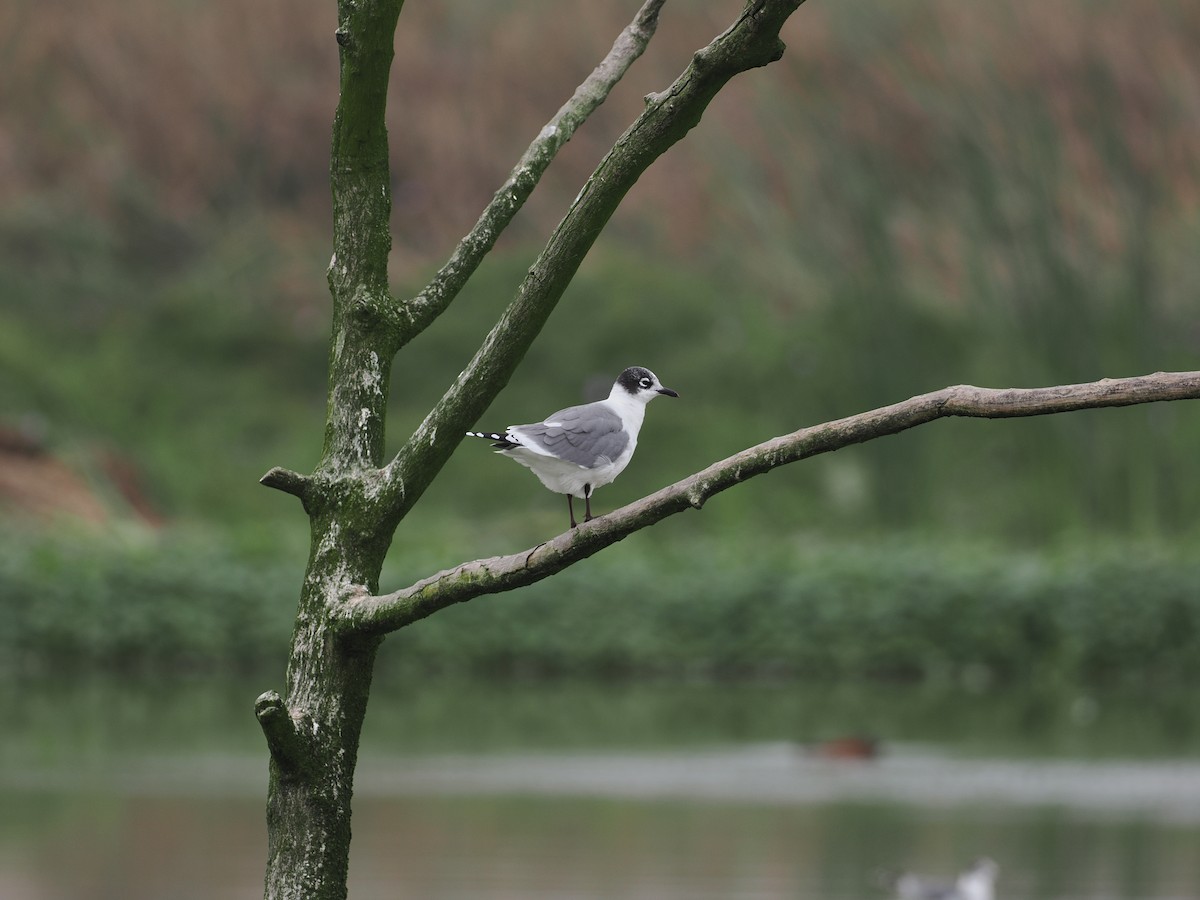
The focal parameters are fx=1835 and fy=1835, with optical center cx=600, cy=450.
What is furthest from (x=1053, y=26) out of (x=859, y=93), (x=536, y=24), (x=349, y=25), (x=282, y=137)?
(x=349, y=25)

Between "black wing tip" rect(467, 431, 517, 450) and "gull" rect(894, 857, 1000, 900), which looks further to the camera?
"gull" rect(894, 857, 1000, 900)

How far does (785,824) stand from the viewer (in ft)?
31.3

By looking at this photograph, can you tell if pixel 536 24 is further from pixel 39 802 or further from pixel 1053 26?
pixel 39 802

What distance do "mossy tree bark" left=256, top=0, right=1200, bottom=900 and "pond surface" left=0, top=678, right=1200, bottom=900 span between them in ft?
14.6

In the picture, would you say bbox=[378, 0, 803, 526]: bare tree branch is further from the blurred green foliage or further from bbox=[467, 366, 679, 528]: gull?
the blurred green foliage

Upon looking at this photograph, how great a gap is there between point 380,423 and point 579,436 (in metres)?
0.52

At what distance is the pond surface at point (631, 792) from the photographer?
814 centimetres

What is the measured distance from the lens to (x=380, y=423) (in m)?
3.38

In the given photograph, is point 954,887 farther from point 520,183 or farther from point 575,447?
point 520,183

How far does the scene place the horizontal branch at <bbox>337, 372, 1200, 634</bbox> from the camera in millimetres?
2717

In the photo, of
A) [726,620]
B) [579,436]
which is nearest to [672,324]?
[726,620]

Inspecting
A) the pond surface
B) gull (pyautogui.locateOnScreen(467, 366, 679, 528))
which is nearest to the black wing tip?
gull (pyautogui.locateOnScreen(467, 366, 679, 528))

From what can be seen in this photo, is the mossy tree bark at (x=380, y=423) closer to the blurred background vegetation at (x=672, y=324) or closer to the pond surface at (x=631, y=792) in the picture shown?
the pond surface at (x=631, y=792)

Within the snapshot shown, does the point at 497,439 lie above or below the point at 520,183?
below
